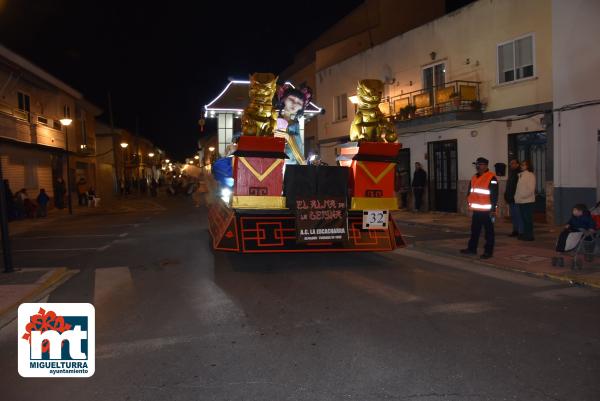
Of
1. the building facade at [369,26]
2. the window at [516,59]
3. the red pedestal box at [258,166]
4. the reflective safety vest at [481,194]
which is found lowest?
the reflective safety vest at [481,194]

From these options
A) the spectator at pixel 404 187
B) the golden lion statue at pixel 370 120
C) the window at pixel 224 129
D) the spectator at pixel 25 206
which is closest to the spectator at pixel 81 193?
the spectator at pixel 25 206

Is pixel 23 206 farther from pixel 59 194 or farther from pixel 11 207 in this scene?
pixel 59 194

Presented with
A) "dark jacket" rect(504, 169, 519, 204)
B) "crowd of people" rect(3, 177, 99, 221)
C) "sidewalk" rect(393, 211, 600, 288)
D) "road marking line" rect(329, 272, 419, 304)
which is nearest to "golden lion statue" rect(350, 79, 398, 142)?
"road marking line" rect(329, 272, 419, 304)

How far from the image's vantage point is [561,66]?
13.2 m

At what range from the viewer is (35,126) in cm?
2306

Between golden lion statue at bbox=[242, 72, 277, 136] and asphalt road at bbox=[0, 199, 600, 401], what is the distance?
2.32m

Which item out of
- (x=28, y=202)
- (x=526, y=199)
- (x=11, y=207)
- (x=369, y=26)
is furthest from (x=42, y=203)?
(x=526, y=199)

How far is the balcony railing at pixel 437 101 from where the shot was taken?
1585 centimetres

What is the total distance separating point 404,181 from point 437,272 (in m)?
12.6

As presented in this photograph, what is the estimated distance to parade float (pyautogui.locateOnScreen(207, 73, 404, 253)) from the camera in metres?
7.84

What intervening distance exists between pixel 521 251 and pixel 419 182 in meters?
9.02

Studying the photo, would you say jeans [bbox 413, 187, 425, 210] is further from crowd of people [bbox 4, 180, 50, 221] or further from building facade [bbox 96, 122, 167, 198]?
building facade [bbox 96, 122, 167, 198]

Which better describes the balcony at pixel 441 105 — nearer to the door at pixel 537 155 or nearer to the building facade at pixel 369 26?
the door at pixel 537 155

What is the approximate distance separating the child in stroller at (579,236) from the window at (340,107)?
17303mm
